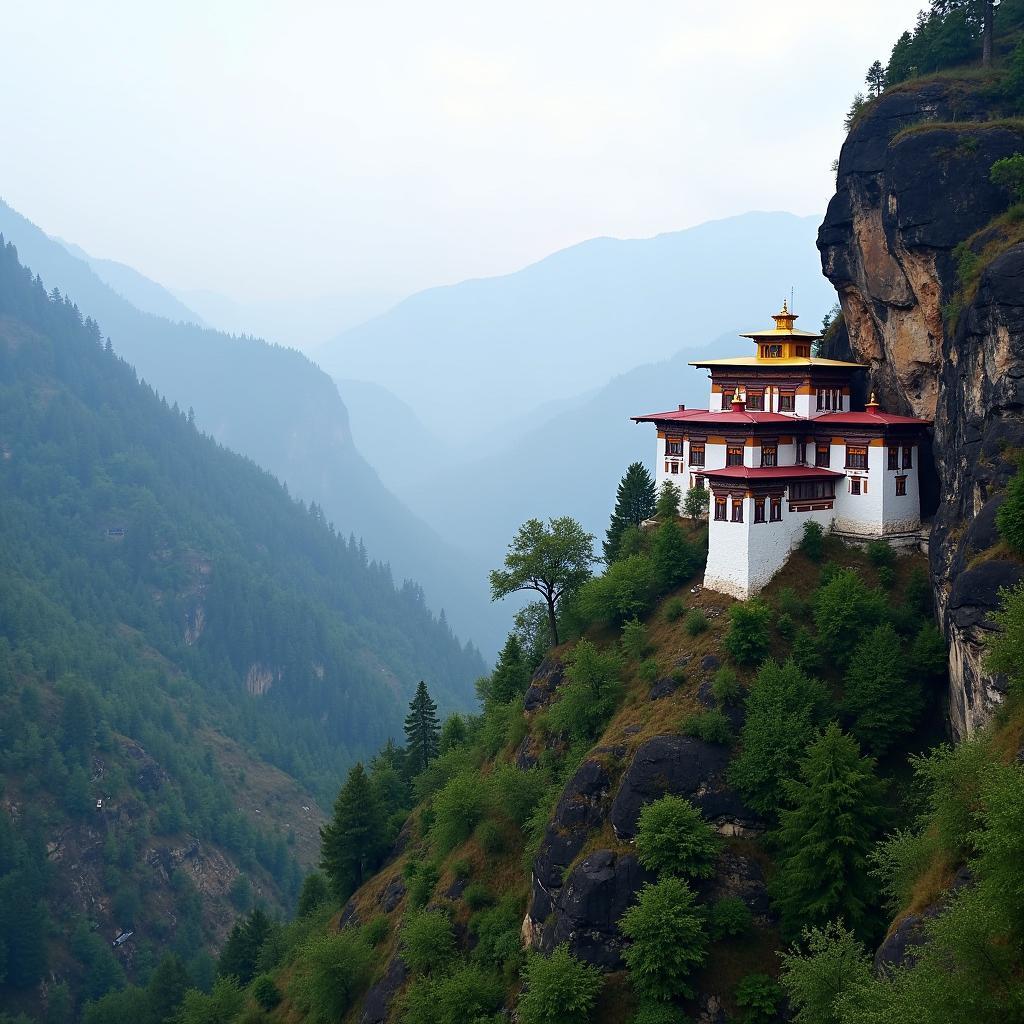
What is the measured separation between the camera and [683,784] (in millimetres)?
43656

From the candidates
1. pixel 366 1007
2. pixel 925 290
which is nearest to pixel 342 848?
pixel 366 1007

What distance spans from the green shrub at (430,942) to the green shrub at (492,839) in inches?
144

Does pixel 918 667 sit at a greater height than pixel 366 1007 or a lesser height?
greater

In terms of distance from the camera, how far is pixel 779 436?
56000 millimetres

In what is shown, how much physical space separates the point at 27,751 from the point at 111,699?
25062mm

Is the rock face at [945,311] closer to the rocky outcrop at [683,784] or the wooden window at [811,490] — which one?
the wooden window at [811,490]

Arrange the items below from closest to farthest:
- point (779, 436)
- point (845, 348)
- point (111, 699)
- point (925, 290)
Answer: point (925, 290), point (779, 436), point (845, 348), point (111, 699)

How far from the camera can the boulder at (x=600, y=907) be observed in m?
42.3

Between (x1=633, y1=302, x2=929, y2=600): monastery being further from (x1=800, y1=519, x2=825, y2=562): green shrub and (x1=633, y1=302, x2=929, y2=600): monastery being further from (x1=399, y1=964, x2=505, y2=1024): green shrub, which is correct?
(x1=399, y1=964, x2=505, y2=1024): green shrub

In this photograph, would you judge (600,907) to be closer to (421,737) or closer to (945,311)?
(945,311)

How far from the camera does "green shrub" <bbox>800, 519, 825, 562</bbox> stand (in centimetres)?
5278

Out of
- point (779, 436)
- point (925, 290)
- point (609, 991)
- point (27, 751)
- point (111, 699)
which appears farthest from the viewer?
point (111, 699)

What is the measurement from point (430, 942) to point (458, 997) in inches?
159

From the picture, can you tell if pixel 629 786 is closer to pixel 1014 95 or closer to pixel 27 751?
pixel 1014 95
